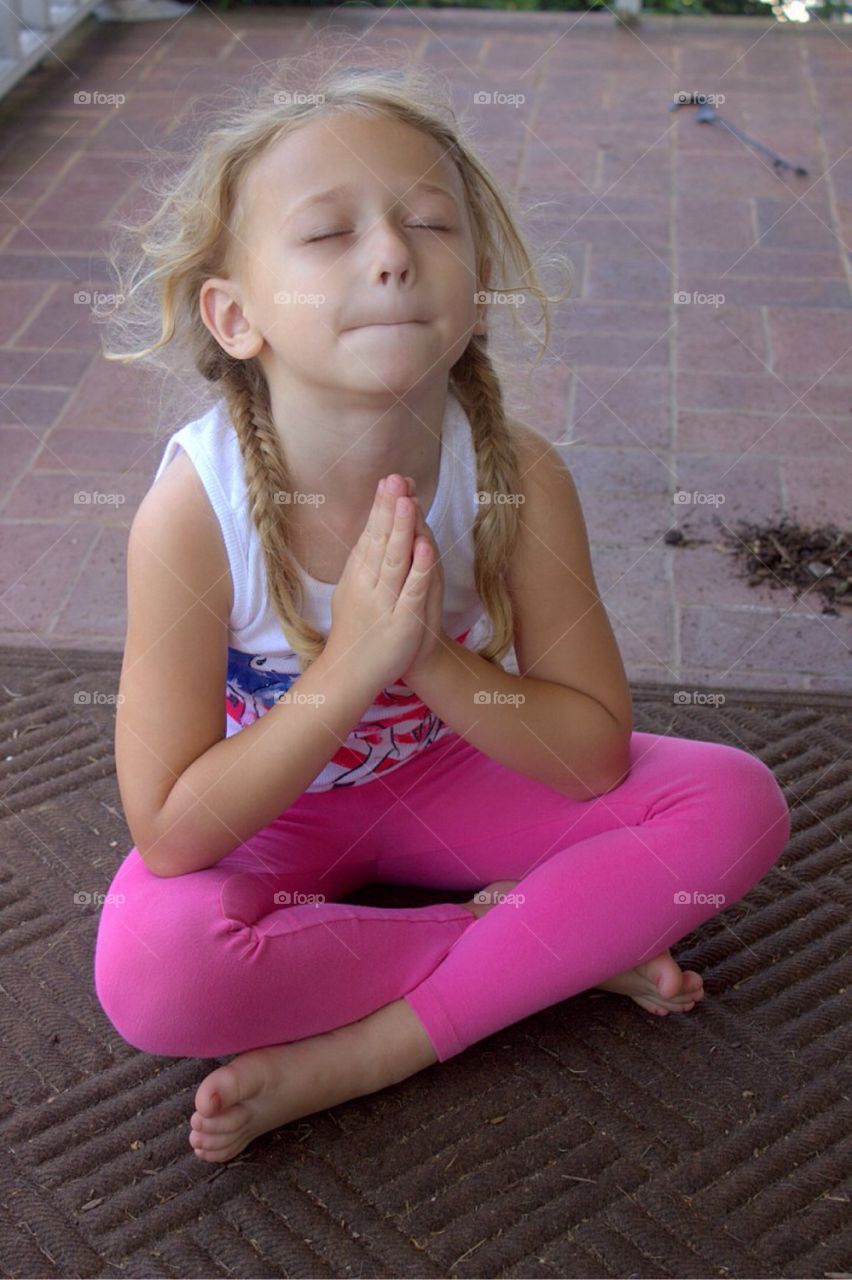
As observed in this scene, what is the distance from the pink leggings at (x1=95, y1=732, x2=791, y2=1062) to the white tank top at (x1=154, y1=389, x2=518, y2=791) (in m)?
0.04

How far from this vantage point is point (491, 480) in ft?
4.73

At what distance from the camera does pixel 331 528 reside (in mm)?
1441

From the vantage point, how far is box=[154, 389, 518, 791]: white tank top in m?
1.38

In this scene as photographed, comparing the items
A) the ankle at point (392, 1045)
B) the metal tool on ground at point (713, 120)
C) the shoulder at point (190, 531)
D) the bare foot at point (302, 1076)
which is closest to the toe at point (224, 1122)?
the bare foot at point (302, 1076)

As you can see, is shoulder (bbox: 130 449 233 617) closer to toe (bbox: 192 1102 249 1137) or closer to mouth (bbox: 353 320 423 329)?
mouth (bbox: 353 320 423 329)

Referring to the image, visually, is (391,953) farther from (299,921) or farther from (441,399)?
(441,399)

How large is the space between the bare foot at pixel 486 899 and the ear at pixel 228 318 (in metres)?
0.58

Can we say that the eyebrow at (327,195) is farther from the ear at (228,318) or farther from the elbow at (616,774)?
the elbow at (616,774)

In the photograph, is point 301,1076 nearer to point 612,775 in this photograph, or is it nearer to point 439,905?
point 439,905

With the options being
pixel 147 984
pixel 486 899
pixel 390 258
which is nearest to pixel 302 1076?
pixel 147 984

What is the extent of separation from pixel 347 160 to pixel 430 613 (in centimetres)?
39

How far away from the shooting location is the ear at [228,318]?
136cm

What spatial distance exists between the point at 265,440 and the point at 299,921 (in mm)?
447

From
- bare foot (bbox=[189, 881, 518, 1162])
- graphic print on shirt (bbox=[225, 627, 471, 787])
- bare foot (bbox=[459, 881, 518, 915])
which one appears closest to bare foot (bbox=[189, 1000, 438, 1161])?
bare foot (bbox=[189, 881, 518, 1162])
